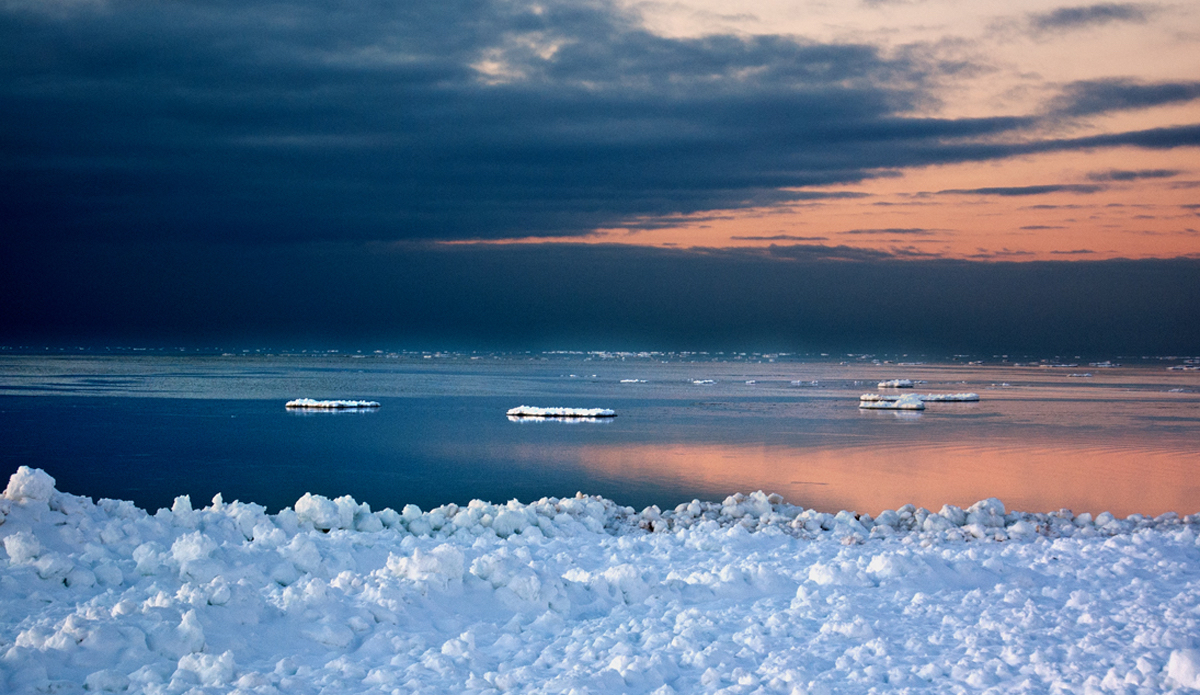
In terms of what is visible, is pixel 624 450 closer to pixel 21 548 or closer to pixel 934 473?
pixel 934 473

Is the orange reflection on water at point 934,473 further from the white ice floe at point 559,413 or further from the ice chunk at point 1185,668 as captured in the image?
the ice chunk at point 1185,668

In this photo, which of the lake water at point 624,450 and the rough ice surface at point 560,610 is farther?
the lake water at point 624,450

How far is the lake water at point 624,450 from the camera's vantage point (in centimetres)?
1731

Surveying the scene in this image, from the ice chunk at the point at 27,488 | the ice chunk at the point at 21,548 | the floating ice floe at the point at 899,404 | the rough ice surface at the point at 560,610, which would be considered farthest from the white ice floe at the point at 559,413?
the ice chunk at the point at 21,548

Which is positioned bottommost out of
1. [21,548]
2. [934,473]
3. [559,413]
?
[934,473]

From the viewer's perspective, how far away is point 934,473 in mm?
19406

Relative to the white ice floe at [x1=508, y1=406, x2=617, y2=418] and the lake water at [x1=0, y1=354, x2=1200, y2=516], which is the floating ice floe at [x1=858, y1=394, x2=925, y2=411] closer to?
the lake water at [x1=0, y1=354, x2=1200, y2=516]

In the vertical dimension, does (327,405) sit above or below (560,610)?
below

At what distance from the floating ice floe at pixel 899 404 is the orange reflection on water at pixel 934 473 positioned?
34.4 feet

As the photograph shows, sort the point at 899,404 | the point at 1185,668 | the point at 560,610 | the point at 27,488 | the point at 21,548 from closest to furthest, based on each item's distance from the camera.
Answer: the point at 1185,668 → the point at 560,610 → the point at 21,548 → the point at 27,488 → the point at 899,404

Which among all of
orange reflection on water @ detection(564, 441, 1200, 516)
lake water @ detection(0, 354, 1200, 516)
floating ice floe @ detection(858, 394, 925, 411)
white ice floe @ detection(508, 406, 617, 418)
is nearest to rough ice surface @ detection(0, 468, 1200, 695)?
orange reflection on water @ detection(564, 441, 1200, 516)

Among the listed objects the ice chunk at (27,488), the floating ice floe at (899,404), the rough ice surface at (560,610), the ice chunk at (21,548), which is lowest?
the floating ice floe at (899,404)

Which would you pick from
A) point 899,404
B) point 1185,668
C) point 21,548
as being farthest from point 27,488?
point 899,404

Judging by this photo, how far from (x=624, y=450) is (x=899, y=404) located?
17.1m
